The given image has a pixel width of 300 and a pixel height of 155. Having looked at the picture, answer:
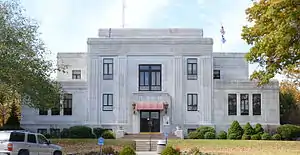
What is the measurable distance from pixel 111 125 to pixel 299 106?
2079 cm

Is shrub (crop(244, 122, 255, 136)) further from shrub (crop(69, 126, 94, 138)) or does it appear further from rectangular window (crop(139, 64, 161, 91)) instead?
shrub (crop(69, 126, 94, 138))

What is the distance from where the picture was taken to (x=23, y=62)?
107 feet

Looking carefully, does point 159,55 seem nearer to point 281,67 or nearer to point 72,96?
point 72,96

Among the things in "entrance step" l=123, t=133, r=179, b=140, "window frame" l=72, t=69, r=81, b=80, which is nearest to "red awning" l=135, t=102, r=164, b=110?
"entrance step" l=123, t=133, r=179, b=140

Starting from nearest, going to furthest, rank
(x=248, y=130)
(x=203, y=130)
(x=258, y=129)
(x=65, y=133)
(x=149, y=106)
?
(x=248, y=130)
(x=258, y=129)
(x=203, y=130)
(x=65, y=133)
(x=149, y=106)

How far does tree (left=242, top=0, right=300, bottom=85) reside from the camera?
2366 cm

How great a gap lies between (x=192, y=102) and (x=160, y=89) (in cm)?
333

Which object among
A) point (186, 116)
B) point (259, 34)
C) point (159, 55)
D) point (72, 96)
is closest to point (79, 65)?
point (72, 96)

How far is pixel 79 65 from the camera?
178 feet

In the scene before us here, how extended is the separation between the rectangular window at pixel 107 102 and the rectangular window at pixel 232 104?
1124cm

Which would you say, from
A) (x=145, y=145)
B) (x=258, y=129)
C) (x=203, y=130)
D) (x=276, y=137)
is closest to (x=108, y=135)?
(x=145, y=145)

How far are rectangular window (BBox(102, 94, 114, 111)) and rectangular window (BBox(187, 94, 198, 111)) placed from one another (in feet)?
24.2

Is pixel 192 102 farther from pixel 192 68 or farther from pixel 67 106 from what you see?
pixel 67 106

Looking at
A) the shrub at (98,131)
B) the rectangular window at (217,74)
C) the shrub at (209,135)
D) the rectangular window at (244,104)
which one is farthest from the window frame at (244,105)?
the shrub at (98,131)
